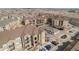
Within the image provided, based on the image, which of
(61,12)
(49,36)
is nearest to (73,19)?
(61,12)

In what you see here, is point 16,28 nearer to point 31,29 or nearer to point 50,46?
point 31,29
